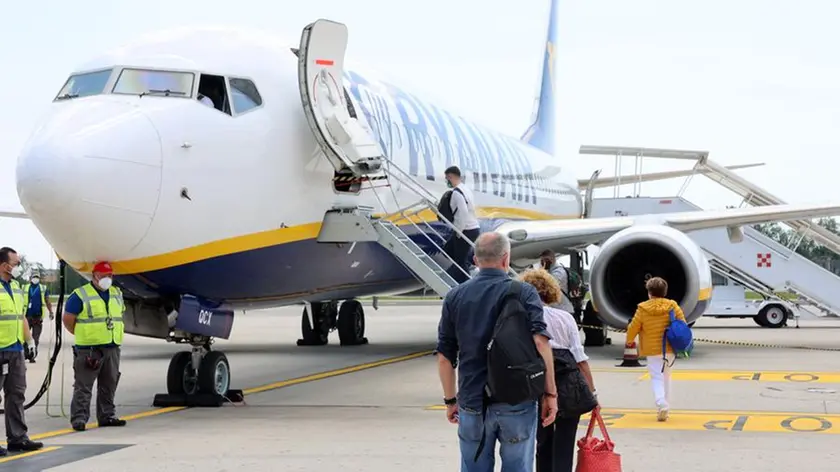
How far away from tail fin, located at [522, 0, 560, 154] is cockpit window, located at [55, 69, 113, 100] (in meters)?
16.5

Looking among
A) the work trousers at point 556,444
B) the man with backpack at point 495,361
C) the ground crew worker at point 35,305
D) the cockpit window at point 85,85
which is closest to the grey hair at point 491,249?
the man with backpack at point 495,361

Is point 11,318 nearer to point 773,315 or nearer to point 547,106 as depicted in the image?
point 773,315

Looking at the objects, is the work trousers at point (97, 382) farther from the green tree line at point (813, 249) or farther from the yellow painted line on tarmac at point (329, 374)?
the green tree line at point (813, 249)

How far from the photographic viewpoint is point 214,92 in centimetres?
923

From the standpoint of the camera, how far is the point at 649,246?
553 inches

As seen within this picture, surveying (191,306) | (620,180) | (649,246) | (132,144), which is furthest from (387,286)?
(620,180)

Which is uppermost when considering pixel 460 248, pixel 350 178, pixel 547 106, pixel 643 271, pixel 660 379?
pixel 547 106

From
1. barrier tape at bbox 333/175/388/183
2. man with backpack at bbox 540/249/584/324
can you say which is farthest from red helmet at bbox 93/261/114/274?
man with backpack at bbox 540/249/584/324

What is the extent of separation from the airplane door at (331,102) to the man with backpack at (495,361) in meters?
5.03

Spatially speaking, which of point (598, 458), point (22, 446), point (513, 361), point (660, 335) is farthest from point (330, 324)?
point (513, 361)

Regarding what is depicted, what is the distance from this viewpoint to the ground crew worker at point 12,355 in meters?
7.45

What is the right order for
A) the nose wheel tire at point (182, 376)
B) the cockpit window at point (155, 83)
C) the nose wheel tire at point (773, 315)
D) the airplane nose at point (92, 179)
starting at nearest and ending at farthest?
1. the airplane nose at point (92, 179)
2. the cockpit window at point (155, 83)
3. the nose wheel tire at point (182, 376)
4. the nose wheel tire at point (773, 315)

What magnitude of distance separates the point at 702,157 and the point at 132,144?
17.5 m

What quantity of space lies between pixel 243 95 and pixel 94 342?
94.7 inches
